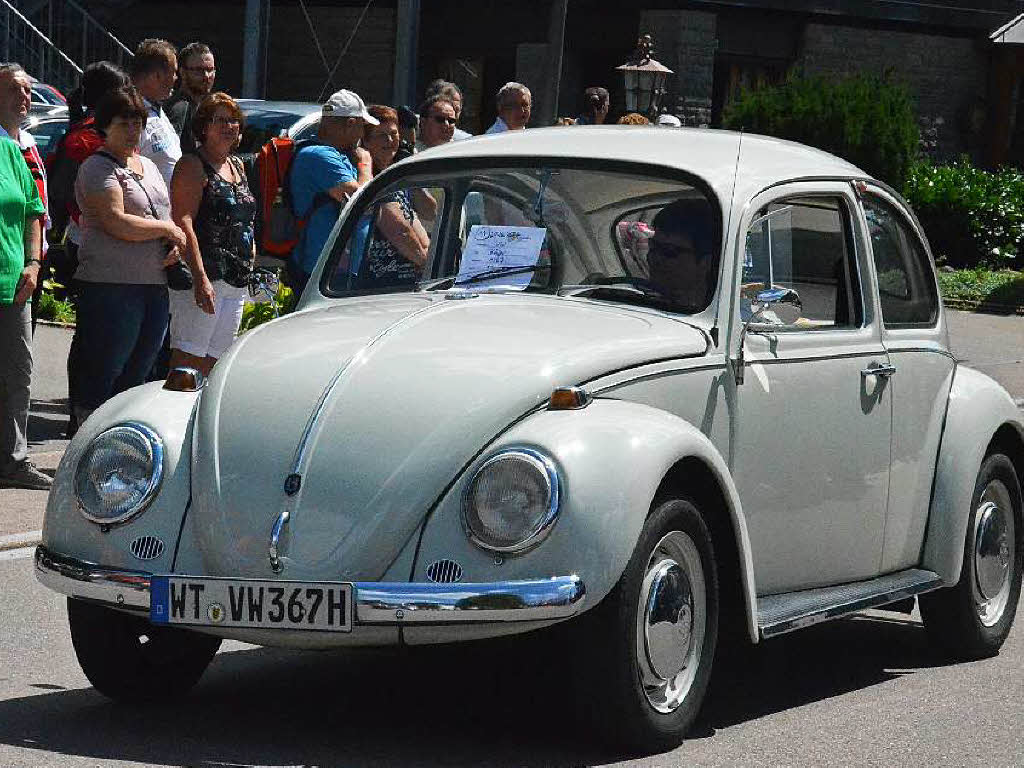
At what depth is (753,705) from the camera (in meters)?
6.36

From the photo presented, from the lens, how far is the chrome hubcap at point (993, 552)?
24.3 feet

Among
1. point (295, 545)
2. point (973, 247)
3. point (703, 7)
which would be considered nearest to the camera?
point (295, 545)

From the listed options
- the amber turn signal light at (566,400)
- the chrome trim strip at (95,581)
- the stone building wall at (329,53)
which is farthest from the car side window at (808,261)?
the stone building wall at (329,53)

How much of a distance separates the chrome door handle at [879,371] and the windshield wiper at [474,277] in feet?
3.81

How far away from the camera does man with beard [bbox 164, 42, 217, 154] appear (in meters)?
11.5

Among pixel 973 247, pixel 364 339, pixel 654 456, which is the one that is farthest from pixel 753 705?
pixel 973 247

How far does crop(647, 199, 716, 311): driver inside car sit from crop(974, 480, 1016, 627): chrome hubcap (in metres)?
1.62

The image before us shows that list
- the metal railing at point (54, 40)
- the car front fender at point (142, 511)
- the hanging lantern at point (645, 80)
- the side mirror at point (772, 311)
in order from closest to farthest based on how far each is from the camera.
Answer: the car front fender at point (142, 511), the side mirror at point (772, 311), the hanging lantern at point (645, 80), the metal railing at point (54, 40)

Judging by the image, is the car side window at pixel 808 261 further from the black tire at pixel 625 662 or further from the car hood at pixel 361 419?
the black tire at pixel 625 662

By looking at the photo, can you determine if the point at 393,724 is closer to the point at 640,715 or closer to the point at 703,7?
the point at 640,715

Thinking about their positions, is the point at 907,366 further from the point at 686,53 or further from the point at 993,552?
the point at 686,53

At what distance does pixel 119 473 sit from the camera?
5.68 metres

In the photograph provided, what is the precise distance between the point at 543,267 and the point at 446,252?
48 cm

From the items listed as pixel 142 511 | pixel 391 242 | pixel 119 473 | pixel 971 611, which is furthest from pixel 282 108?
pixel 142 511
